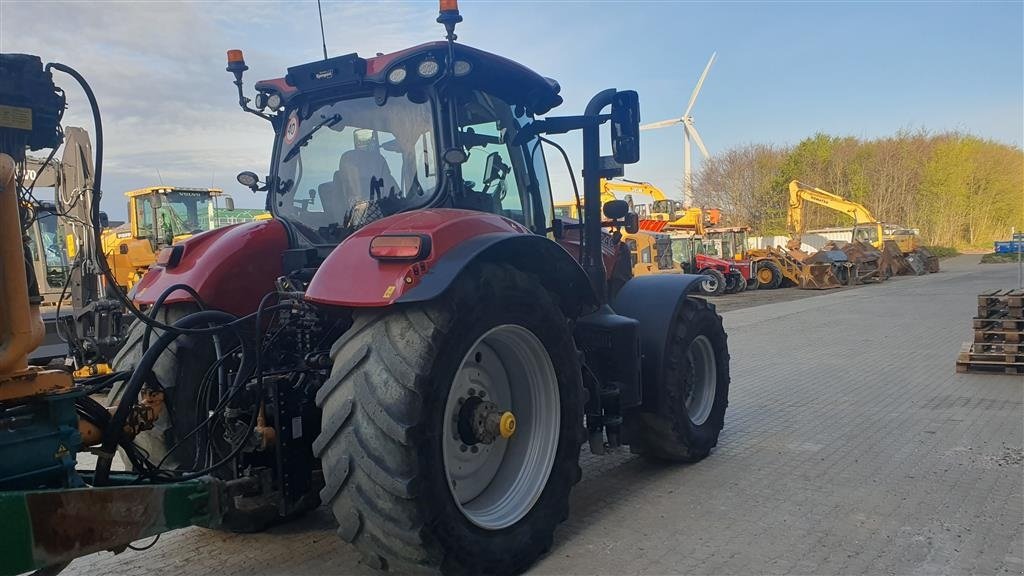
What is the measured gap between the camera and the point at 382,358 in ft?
9.68

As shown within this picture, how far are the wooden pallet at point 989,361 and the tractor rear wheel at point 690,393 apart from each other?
4535mm

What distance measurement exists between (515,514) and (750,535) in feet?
4.11

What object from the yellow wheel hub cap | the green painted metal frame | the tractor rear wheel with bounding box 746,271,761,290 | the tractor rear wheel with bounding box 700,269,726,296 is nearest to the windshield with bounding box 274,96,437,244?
the yellow wheel hub cap

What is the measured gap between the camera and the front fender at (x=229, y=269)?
3.94 metres

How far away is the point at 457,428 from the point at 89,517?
4.82ft

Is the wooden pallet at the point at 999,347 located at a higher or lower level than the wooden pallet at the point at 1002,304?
lower

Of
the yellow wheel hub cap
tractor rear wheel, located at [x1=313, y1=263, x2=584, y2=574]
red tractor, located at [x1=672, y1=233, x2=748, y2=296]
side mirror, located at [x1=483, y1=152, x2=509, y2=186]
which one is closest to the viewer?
tractor rear wheel, located at [x1=313, y1=263, x2=584, y2=574]

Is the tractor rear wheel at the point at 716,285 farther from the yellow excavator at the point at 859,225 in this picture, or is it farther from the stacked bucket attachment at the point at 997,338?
the stacked bucket attachment at the point at 997,338

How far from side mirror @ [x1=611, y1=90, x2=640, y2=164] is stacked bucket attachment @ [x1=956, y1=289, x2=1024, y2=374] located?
6.09m

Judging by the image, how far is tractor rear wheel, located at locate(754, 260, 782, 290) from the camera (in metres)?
26.8

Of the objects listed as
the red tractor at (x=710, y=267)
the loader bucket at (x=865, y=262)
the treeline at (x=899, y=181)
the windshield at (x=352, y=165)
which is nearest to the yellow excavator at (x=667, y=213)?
→ the red tractor at (x=710, y=267)

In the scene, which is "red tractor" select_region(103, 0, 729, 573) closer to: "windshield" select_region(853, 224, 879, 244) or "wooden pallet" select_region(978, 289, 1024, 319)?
"wooden pallet" select_region(978, 289, 1024, 319)

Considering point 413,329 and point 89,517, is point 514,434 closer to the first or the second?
point 413,329

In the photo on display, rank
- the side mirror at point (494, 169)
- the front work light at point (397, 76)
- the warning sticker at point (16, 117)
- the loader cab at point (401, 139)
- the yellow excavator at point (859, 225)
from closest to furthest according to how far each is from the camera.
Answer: the warning sticker at point (16, 117), the front work light at point (397, 76), the loader cab at point (401, 139), the side mirror at point (494, 169), the yellow excavator at point (859, 225)
